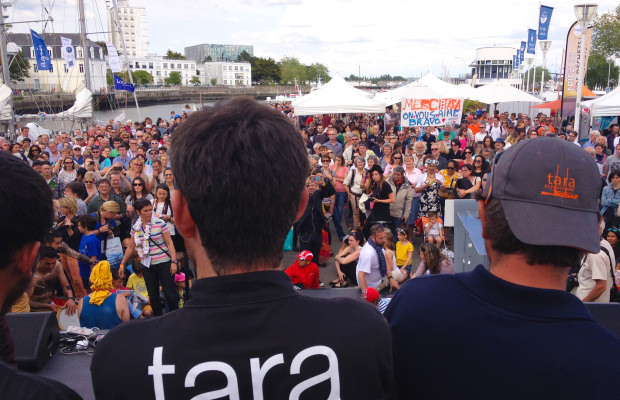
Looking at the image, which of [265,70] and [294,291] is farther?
[265,70]

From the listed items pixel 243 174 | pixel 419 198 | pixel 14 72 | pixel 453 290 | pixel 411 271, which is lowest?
pixel 411 271

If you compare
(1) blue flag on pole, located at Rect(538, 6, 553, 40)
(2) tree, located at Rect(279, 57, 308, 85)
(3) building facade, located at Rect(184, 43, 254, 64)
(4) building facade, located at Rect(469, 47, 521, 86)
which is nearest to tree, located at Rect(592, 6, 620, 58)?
(1) blue flag on pole, located at Rect(538, 6, 553, 40)

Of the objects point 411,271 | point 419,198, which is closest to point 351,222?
point 419,198

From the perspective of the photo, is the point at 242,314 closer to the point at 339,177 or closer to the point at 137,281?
the point at 137,281

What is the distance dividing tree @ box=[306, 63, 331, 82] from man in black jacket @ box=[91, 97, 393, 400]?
123 meters

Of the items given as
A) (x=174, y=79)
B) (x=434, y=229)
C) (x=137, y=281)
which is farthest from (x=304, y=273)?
(x=174, y=79)

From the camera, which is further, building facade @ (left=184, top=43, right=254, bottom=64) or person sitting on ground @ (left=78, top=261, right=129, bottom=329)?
building facade @ (left=184, top=43, right=254, bottom=64)

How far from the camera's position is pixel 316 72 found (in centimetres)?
12450

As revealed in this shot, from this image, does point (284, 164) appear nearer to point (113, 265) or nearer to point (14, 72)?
point (113, 265)

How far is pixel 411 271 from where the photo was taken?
23.3 ft

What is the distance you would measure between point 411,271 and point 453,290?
610cm

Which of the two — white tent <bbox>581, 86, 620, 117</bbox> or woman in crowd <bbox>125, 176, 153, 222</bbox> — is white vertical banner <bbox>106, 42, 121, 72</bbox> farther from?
white tent <bbox>581, 86, 620, 117</bbox>

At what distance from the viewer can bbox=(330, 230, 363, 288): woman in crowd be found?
259 inches

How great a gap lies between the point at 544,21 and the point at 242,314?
25463 millimetres
